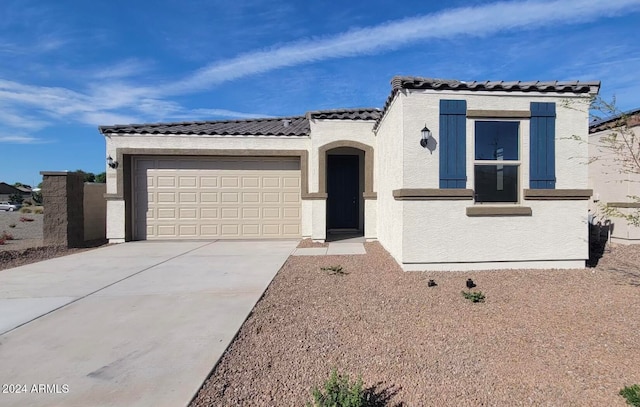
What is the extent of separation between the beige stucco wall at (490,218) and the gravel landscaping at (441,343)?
2.28 feet

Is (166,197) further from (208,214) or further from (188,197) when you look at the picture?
(208,214)

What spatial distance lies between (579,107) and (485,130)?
6.23 ft

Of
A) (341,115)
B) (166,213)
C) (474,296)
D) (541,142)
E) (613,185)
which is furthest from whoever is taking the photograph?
(166,213)

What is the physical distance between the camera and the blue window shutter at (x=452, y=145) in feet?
20.8

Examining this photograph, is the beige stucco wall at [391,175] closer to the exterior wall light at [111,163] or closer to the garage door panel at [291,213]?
the garage door panel at [291,213]

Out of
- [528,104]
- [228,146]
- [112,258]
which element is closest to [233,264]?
[112,258]

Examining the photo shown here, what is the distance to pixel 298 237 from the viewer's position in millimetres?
11242

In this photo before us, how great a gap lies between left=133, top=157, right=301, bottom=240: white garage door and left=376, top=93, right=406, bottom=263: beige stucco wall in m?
3.04

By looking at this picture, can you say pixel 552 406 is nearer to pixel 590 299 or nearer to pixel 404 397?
pixel 404 397

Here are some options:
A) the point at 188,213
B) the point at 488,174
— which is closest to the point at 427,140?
the point at 488,174

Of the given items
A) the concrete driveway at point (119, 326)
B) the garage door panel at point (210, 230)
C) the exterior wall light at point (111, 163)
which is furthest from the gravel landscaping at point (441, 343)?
the exterior wall light at point (111, 163)

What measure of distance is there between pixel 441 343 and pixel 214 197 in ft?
29.4

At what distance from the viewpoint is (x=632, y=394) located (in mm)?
2498

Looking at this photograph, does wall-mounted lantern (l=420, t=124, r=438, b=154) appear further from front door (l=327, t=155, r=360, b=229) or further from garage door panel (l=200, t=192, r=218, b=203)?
garage door panel (l=200, t=192, r=218, b=203)
